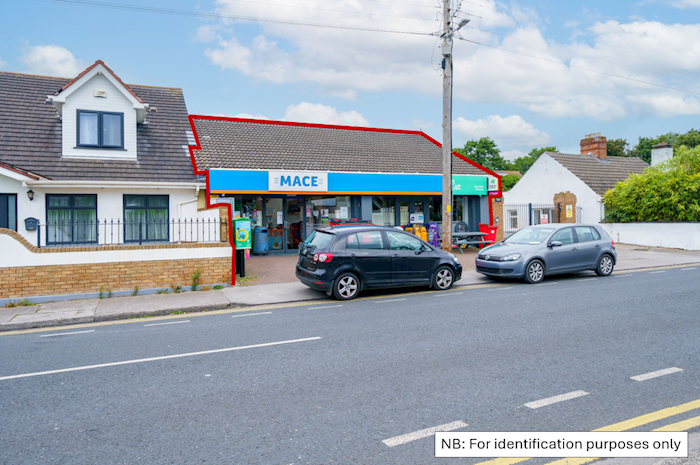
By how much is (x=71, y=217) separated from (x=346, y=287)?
9.31 meters

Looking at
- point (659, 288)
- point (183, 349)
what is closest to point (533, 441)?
point (183, 349)

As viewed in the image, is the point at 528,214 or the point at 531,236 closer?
the point at 531,236

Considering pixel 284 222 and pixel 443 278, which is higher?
pixel 284 222

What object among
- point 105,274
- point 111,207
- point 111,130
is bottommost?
point 105,274

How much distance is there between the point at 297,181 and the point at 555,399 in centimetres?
1394

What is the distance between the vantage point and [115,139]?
14.8 meters

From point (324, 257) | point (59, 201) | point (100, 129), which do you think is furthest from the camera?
point (100, 129)

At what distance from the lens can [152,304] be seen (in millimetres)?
9883

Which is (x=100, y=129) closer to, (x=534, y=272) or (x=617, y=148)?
(x=534, y=272)

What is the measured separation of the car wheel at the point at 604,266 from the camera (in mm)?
12938

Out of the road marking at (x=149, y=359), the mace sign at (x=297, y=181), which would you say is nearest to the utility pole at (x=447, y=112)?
the mace sign at (x=297, y=181)

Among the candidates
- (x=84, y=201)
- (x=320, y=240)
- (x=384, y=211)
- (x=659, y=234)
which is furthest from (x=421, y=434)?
Answer: (x=659, y=234)

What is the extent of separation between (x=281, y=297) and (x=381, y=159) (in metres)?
11.2
